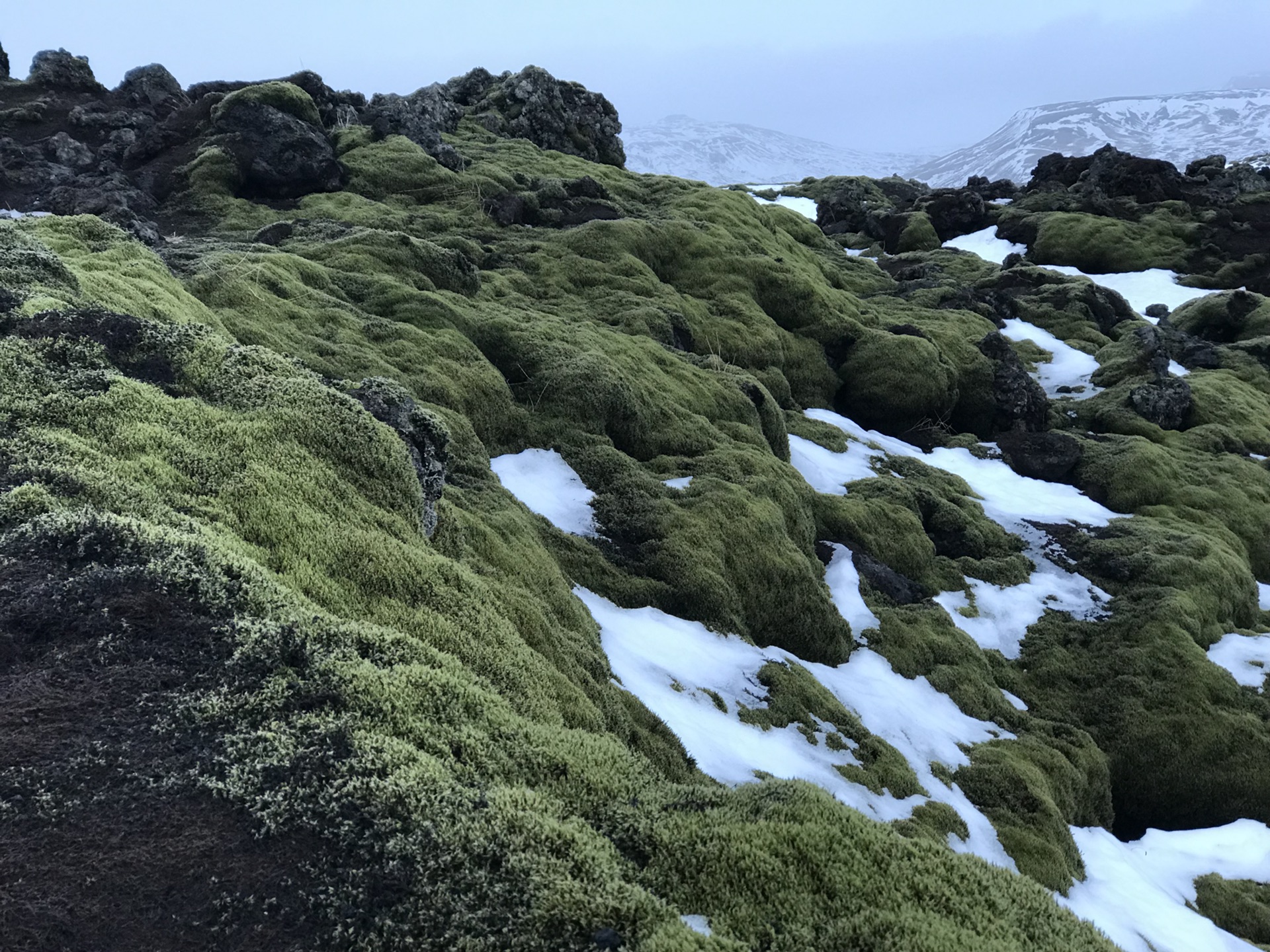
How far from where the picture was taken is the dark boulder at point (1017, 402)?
39.2 m

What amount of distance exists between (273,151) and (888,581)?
34.3m

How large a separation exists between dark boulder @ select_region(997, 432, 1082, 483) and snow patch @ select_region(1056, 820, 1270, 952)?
59.3ft

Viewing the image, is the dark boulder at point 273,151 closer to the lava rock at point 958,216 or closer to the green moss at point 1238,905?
the green moss at point 1238,905

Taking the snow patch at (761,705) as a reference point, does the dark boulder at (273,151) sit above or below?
above

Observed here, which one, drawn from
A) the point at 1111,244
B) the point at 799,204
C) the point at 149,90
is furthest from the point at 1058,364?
the point at 799,204

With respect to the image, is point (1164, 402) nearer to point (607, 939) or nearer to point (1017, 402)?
point (1017, 402)

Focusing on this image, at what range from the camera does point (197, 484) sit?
9.09m

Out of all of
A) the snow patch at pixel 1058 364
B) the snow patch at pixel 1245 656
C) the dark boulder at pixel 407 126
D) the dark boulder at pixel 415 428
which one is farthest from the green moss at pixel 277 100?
the snow patch at pixel 1245 656

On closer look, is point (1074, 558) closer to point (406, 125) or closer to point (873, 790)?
point (873, 790)

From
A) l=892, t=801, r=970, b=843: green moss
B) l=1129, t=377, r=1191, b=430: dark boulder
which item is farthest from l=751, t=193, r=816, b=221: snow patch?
l=892, t=801, r=970, b=843: green moss

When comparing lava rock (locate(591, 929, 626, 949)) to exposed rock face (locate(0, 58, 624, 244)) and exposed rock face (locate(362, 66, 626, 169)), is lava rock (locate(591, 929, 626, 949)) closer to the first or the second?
exposed rock face (locate(0, 58, 624, 244))

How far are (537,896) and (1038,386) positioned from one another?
41.7 meters

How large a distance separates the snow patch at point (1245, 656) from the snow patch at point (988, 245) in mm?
56133

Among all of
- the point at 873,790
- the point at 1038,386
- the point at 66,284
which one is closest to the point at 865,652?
the point at 873,790
